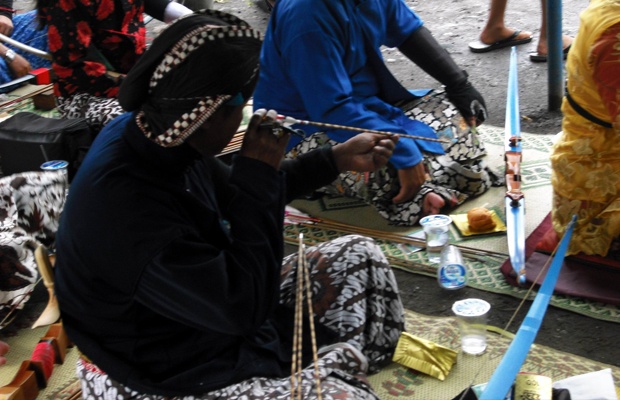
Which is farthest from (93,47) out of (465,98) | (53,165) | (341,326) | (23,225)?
(341,326)

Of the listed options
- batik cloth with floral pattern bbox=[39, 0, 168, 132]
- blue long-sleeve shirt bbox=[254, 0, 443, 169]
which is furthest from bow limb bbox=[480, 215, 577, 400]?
batik cloth with floral pattern bbox=[39, 0, 168, 132]

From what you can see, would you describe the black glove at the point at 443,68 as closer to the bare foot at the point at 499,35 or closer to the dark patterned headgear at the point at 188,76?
the bare foot at the point at 499,35

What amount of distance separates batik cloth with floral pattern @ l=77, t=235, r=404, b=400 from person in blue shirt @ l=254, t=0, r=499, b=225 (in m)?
0.96

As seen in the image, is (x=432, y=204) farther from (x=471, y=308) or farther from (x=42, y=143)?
(x=42, y=143)

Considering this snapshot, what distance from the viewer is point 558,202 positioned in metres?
2.95

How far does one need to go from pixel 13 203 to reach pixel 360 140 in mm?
1626

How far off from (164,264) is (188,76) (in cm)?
40

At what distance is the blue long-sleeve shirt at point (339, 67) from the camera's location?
3102 mm

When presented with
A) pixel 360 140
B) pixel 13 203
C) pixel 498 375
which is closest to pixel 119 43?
pixel 13 203

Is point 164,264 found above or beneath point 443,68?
above

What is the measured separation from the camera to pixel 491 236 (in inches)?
130

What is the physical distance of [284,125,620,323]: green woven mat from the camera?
2918 millimetres

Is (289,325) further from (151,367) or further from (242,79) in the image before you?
(242,79)

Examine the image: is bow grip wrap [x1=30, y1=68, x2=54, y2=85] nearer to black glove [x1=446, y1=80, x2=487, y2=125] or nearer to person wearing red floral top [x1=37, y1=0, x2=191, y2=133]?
person wearing red floral top [x1=37, y1=0, x2=191, y2=133]
